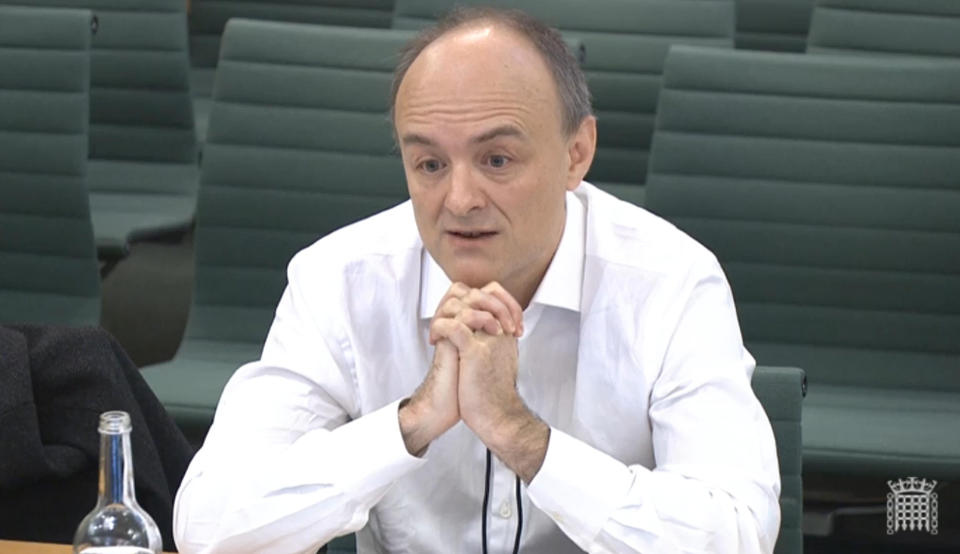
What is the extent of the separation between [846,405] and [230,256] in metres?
1.20

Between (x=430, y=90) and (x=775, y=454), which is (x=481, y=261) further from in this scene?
(x=775, y=454)

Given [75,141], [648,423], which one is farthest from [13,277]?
[648,423]

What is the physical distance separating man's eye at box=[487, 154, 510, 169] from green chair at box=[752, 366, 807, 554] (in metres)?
0.42

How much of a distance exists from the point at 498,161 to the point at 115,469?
593 mm

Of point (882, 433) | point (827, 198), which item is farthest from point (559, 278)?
point (827, 198)

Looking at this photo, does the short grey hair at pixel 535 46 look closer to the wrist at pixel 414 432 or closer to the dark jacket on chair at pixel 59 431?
the wrist at pixel 414 432

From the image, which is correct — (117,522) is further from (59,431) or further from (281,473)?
(59,431)

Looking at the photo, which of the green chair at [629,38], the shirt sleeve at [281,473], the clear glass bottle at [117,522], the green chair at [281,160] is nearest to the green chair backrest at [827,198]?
the green chair at [629,38]

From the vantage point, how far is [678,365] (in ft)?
6.33

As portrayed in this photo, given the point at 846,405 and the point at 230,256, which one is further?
the point at 230,256

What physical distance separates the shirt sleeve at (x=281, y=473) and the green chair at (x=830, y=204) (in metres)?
1.37

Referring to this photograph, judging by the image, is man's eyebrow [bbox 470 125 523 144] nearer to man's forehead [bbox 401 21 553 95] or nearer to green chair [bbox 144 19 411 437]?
man's forehead [bbox 401 21 553 95]

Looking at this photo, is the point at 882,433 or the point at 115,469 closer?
the point at 115,469

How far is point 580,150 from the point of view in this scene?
2.03 meters
